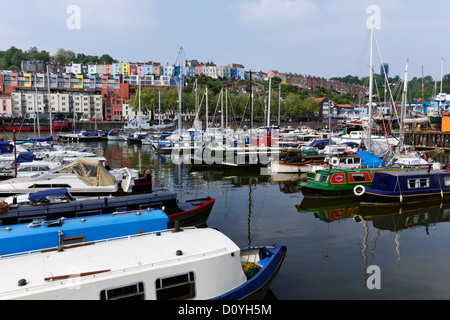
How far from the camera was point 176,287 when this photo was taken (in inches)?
344

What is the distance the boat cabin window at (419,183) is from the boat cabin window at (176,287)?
19215mm

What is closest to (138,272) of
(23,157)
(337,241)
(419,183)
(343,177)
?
(337,241)

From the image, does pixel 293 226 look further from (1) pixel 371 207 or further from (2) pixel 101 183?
(2) pixel 101 183

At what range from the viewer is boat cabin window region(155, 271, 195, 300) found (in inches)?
336

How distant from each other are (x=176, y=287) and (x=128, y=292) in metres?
1.11

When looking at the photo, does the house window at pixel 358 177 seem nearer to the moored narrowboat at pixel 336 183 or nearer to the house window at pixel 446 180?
the moored narrowboat at pixel 336 183

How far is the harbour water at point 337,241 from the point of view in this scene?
12453 mm

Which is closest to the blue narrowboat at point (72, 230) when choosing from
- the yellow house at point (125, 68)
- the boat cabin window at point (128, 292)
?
the boat cabin window at point (128, 292)

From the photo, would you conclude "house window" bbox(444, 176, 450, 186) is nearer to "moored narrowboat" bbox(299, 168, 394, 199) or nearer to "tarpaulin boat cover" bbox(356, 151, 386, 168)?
"moored narrowboat" bbox(299, 168, 394, 199)

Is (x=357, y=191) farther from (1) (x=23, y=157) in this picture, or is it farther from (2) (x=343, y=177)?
(1) (x=23, y=157)

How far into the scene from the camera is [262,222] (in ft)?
65.3

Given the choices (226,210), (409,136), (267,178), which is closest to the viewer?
(226,210)
